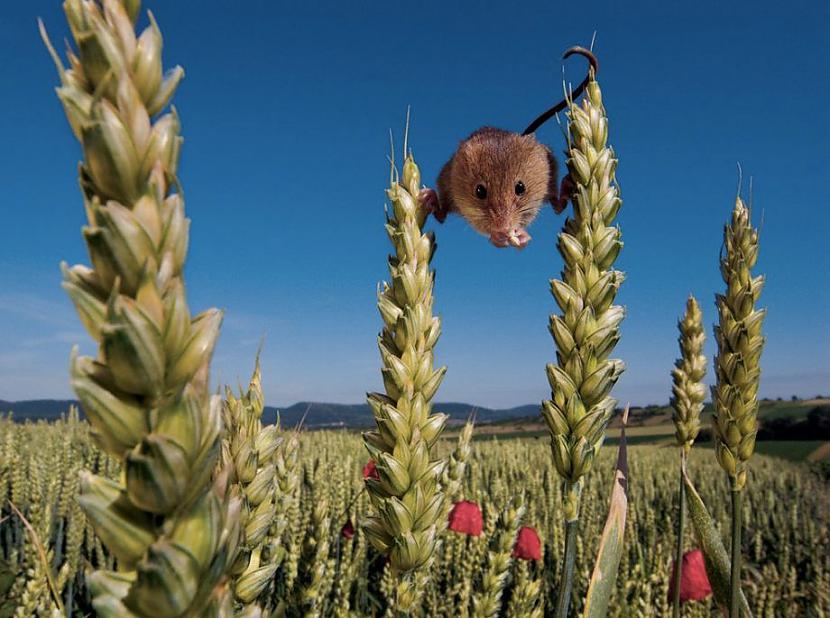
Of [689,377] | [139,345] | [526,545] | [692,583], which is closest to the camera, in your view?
[139,345]

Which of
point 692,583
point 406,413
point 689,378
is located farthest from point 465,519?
point 406,413

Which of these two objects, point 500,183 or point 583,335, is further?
point 500,183

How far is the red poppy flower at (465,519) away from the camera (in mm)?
3387

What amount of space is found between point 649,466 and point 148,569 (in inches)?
409

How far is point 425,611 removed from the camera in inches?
140

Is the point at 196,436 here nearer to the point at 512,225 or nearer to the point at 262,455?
the point at 262,455

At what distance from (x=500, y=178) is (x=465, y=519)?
2.69 m

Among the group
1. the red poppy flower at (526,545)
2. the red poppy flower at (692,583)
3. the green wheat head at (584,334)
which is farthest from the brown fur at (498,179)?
the red poppy flower at (526,545)

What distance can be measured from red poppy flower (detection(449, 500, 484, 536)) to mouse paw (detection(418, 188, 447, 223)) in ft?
8.24

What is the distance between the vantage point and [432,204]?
120cm

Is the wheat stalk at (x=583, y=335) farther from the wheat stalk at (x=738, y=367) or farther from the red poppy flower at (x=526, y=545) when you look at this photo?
the red poppy flower at (x=526, y=545)

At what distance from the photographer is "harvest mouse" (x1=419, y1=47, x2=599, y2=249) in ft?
4.01

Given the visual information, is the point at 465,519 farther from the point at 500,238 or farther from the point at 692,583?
the point at 500,238

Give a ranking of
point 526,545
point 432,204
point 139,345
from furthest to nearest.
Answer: point 526,545
point 432,204
point 139,345
